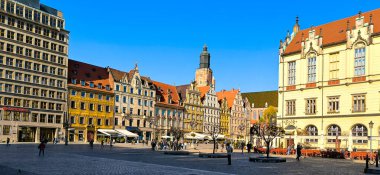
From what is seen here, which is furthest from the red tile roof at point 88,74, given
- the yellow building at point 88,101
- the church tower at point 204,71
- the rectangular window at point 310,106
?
the church tower at point 204,71

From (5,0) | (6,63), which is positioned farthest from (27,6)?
(6,63)

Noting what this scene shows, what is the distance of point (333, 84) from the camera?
61219 mm

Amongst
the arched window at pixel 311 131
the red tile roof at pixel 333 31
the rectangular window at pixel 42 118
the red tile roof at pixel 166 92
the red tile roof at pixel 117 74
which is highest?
the red tile roof at pixel 333 31

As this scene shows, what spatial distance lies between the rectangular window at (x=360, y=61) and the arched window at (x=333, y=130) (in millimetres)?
8163

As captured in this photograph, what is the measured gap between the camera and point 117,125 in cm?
9406

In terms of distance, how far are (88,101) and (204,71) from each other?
217 feet

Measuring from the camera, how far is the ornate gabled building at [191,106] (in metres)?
113

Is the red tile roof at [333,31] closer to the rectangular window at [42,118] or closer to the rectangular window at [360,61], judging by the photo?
the rectangular window at [360,61]

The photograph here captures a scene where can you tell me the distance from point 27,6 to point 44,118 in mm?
21139

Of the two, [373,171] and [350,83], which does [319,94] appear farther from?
[373,171]

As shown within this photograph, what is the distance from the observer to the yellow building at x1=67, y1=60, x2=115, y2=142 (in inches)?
3356

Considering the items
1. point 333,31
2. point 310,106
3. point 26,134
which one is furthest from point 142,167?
point 26,134

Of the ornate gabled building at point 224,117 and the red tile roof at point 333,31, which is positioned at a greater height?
the red tile roof at point 333,31

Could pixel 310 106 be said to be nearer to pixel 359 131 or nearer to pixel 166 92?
pixel 359 131
